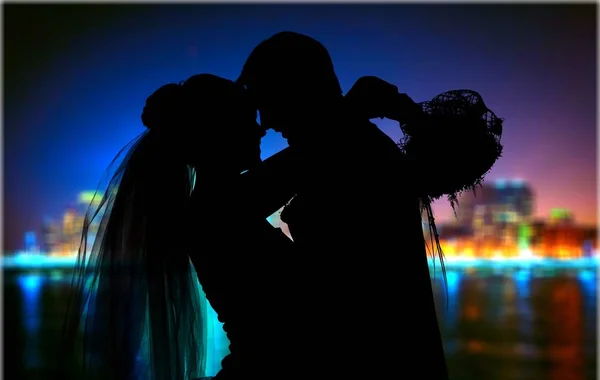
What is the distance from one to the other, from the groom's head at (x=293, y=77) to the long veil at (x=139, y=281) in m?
0.19

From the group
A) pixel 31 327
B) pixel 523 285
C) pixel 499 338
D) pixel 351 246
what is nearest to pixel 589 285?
pixel 523 285

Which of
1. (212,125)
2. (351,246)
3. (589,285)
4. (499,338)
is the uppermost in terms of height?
(589,285)

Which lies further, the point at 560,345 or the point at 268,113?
the point at 560,345

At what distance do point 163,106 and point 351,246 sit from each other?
1.21ft

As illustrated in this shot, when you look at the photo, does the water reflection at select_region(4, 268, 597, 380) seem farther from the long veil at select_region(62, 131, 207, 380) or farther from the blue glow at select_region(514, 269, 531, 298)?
the blue glow at select_region(514, 269, 531, 298)

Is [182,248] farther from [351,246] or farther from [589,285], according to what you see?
[589,285]

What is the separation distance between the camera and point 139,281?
93 cm

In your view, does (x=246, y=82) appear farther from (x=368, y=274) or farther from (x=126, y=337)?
(x=126, y=337)

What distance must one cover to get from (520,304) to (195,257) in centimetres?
1170

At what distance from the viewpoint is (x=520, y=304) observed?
1141cm

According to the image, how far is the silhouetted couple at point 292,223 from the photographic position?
0.80 m

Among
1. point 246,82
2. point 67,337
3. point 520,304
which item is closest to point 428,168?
point 246,82

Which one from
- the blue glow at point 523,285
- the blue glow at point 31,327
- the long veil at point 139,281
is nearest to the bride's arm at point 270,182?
the long veil at point 139,281

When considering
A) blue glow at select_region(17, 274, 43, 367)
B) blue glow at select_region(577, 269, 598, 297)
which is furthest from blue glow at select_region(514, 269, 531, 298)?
blue glow at select_region(17, 274, 43, 367)
